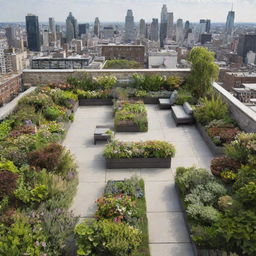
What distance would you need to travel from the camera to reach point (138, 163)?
246 inches

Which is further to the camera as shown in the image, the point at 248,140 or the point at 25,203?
the point at 248,140

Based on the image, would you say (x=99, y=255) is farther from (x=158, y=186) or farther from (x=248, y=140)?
(x=248, y=140)

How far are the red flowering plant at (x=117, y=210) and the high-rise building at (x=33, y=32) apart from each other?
17944 centimetres

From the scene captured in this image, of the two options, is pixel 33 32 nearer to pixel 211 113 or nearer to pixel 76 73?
pixel 76 73

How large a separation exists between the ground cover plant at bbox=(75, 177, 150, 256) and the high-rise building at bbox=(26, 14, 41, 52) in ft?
589

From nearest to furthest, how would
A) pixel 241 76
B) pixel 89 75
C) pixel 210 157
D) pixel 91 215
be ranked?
pixel 91 215
pixel 210 157
pixel 89 75
pixel 241 76

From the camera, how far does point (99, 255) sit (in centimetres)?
A: 375

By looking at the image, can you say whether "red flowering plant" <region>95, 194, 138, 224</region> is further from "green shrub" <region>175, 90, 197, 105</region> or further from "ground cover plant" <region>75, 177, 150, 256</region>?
"green shrub" <region>175, 90, 197, 105</region>

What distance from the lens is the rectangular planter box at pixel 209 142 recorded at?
6762 mm

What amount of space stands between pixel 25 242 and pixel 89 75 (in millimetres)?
8649

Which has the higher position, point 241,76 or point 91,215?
point 91,215

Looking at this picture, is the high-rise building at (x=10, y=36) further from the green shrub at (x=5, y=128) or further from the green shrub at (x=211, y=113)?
the green shrub at (x=211, y=113)

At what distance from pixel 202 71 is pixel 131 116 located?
3.48 meters

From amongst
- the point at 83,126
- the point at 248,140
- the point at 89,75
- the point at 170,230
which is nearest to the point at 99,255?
the point at 170,230
